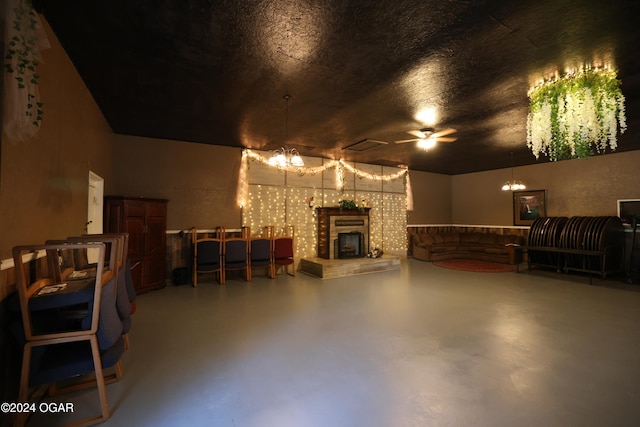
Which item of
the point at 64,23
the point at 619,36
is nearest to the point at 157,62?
the point at 64,23

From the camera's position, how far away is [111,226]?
474 centimetres

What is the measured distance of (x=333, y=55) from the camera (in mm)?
2844

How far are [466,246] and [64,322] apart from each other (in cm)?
949

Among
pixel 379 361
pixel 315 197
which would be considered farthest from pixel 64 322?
pixel 315 197

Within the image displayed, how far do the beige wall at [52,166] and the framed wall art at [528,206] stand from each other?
33.8ft

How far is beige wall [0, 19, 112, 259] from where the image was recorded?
194cm

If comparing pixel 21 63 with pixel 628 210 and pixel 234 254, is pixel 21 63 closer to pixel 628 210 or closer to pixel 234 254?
pixel 234 254

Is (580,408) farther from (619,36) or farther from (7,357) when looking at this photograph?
(7,357)

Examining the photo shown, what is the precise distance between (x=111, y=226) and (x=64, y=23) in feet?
10.5

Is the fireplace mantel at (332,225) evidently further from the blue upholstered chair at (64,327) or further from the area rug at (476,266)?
the blue upholstered chair at (64,327)

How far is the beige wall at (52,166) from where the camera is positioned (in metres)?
1.94

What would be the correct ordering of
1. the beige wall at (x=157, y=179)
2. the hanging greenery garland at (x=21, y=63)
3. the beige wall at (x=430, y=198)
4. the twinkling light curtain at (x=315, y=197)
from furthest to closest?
1. the beige wall at (x=430, y=198)
2. the twinkling light curtain at (x=315, y=197)
3. the beige wall at (x=157, y=179)
4. the hanging greenery garland at (x=21, y=63)

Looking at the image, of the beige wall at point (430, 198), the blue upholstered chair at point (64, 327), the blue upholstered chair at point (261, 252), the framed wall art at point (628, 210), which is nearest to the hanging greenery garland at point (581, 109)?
the blue upholstered chair at point (64, 327)

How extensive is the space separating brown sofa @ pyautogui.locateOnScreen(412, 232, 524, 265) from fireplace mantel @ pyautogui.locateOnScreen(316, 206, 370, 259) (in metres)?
2.19
